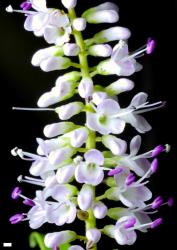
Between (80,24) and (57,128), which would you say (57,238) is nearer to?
(57,128)

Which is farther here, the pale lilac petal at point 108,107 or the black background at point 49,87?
the black background at point 49,87

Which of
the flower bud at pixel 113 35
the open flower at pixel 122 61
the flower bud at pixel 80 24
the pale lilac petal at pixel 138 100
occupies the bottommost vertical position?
the pale lilac petal at pixel 138 100

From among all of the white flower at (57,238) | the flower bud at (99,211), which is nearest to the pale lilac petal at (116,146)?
the flower bud at (99,211)

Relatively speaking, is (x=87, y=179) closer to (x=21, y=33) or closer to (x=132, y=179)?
(x=132, y=179)

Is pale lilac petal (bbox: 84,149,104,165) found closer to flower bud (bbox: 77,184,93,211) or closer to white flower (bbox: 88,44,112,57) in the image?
flower bud (bbox: 77,184,93,211)

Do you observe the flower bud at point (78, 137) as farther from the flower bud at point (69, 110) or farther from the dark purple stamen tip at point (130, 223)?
the dark purple stamen tip at point (130, 223)

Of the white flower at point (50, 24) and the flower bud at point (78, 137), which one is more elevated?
the white flower at point (50, 24)

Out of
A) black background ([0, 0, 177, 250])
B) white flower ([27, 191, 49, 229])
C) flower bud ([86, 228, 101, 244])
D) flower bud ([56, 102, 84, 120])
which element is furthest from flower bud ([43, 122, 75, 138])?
black background ([0, 0, 177, 250])
